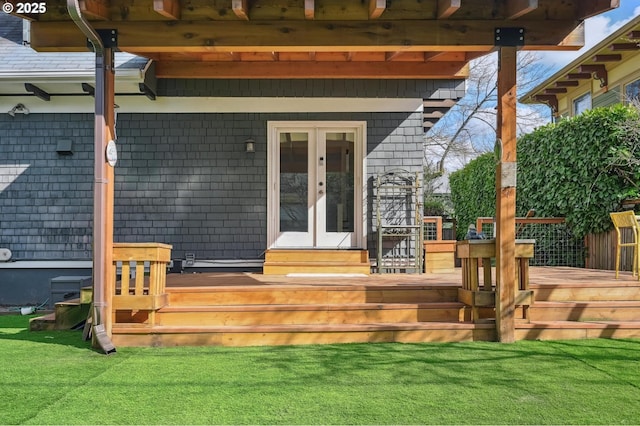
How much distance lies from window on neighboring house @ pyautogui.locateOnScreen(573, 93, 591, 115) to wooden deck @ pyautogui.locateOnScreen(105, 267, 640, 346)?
886cm

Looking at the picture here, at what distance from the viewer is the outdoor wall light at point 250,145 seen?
22.9ft

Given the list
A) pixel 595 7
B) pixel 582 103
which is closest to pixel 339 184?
pixel 595 7

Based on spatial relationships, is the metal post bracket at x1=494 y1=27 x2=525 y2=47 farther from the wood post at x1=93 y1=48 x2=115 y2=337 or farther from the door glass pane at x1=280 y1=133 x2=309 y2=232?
the wood post at x1=93 y1=48 x2=115 y2=337

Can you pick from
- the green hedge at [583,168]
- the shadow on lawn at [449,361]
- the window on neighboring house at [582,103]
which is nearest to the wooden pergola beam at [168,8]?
the shadow on lawn at [449,361]

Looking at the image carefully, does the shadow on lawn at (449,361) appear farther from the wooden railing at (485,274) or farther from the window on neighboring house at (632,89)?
the window on neighboring house at (632,89)

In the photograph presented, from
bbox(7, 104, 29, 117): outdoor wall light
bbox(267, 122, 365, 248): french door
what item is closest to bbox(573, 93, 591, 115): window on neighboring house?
bbox(267, 122, 365, 248): french door

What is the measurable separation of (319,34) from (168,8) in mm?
1269

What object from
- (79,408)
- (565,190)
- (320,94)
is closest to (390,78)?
(320,94)

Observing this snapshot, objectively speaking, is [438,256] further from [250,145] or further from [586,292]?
[250,145]

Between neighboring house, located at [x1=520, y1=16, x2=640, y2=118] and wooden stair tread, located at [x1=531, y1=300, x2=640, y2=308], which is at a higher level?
neighboring house, located at [x1=520, y1=16, x2=640, y2=118]

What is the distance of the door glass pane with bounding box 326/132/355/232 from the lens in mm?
7203

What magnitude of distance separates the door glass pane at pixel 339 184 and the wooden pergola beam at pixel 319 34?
109 inches

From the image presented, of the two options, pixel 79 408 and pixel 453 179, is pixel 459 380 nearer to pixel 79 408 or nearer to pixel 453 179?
pixel 79 408

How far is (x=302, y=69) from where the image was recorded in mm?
6727
